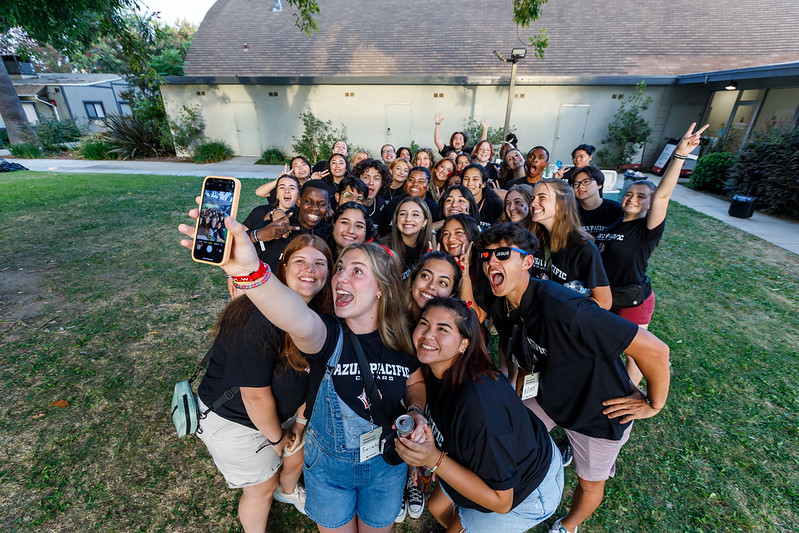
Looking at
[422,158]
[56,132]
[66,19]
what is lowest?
[56,132]

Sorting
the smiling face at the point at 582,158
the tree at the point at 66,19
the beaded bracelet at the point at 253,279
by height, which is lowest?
the smiling face at the point at 582,158

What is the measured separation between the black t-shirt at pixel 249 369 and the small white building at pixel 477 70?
15.7m

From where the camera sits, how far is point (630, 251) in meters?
3.41

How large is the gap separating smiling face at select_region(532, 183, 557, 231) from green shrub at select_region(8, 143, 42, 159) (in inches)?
1000

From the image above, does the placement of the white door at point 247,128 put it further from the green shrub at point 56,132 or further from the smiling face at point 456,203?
the smiling face at point 456,203

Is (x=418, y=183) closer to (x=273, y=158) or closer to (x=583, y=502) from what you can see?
(x=583, y=502)

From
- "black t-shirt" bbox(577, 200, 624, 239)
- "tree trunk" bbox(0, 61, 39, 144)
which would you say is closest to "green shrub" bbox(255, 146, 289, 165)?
"tree trunk" bbox(0, 61, 39, 144)

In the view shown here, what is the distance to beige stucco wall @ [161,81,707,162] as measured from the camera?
15289mm

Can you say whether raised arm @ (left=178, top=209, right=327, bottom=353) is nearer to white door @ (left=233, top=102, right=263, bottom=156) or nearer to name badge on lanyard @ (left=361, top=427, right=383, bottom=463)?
name badge on lanyard @ (left=361, top=427, right=383, bottom=463)

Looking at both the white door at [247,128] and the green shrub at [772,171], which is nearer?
the green shrub at [772,171]

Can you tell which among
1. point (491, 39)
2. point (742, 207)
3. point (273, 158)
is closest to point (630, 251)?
point (742, 207)

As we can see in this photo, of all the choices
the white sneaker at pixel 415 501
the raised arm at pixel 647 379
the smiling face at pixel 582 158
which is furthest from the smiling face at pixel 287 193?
the smiling face at pixel 582 158

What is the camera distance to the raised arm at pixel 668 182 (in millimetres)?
3096

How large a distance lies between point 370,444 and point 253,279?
3.49 ft
